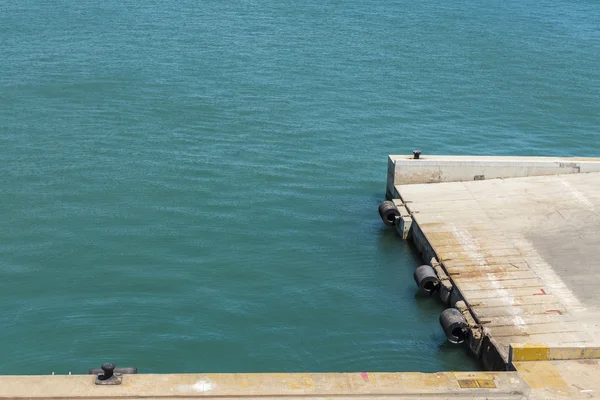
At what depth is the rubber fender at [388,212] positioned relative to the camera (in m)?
33.4

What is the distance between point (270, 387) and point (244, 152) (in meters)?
22.8

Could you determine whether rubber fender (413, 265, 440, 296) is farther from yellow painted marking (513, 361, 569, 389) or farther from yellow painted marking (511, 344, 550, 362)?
yellow painted marking (513, 361, 569, 389)

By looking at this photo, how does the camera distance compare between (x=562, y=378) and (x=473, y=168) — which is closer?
(x=562, y=378)

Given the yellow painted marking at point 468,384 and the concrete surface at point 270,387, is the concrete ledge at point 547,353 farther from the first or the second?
the yellow painted marking at point 468,384

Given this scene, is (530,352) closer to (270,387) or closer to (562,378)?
(562,378)

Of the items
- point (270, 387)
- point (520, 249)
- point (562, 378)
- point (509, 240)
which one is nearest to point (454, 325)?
point (562, 378)

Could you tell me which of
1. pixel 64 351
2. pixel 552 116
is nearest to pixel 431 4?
pixel 552 116

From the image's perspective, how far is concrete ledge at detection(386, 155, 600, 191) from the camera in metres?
34.0

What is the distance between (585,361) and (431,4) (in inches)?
2067

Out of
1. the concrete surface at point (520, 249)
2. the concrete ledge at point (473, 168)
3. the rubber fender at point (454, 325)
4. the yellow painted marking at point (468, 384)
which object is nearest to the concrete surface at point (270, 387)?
the yellow painted marking at point (468, 384)

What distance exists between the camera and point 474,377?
65.8ft

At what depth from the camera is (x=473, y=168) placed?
112ft

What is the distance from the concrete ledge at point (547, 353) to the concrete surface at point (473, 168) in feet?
43.9

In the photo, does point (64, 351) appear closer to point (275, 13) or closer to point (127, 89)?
point (127, 89)
